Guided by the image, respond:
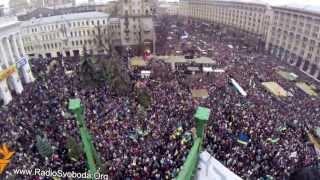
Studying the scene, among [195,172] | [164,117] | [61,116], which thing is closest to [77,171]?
[61,116]

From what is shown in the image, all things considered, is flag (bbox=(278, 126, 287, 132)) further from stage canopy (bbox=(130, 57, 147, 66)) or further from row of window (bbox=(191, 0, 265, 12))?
row of window (bbox=(191, 0, 265, 12))

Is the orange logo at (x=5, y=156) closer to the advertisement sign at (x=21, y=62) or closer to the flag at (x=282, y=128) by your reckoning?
the advertisement sign at (x=21, y=62)

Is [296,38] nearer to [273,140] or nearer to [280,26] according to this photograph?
[280,26]

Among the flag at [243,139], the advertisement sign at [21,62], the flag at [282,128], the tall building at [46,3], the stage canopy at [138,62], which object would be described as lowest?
the flag at [282,128]

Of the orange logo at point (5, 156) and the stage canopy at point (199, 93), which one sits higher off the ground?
the orange logo at point (5, 156)

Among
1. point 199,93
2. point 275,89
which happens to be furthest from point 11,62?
point 275,89

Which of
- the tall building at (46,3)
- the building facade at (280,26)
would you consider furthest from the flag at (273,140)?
the tall building at (46,3)
